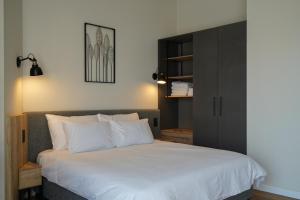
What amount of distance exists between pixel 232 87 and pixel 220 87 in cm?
Result: 17

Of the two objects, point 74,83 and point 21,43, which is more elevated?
point 21,43

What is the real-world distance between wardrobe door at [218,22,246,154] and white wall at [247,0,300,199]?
0.09 m

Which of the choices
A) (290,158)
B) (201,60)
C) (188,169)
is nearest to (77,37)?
(201,60)

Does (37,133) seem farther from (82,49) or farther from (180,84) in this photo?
(180,84)

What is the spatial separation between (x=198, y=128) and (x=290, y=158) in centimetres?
126

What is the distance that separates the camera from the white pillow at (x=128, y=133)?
11.0ft

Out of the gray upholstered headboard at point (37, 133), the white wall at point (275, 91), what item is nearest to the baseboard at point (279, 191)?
the white wall at point (275, 91)

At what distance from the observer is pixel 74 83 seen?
11.6 ft

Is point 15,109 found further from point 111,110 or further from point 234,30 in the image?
point 234,30

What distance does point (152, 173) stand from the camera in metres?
2.08

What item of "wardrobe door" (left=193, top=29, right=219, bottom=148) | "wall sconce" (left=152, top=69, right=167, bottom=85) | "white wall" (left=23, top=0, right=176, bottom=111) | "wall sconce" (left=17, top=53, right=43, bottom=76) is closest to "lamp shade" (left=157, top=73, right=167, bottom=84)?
"wall sconce" (left=152, top=69, right=167, bottom=85)

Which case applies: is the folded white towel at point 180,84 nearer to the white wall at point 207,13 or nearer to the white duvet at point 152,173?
the white wall at point 207,13

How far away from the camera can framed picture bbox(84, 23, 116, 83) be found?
366cm

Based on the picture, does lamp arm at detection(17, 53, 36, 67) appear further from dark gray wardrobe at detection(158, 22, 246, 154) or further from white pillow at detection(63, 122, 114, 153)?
dark gray wardrobe at detection(158, 22, 246, 154)
